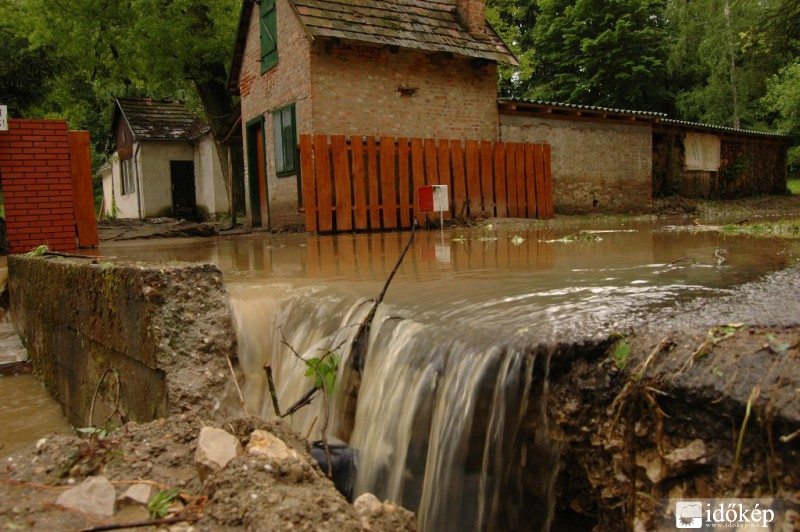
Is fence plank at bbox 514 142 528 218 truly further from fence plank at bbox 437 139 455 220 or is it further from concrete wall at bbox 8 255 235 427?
concrete wall at bbox 8 255 235 427

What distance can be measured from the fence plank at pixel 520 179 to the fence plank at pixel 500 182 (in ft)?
1.33

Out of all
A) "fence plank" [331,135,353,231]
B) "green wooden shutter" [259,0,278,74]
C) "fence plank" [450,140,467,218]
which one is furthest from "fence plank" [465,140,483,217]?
"green wooden shutter" [259,0,278,74]

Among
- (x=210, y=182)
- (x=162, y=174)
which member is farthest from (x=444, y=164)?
(x=162, y=174)

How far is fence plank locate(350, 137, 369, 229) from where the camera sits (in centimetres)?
1234

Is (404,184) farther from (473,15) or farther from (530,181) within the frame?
(473,15)

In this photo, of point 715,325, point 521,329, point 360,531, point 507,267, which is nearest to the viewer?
point 360,531

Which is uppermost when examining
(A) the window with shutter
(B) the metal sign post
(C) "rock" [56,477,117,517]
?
(A) the window with shutter

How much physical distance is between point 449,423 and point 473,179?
37.7 ft

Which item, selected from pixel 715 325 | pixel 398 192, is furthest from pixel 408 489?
pixel 398 192

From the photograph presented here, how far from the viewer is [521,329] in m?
2.52

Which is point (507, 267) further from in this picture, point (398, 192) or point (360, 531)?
point (398, 192)

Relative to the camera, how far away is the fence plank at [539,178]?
14750mm

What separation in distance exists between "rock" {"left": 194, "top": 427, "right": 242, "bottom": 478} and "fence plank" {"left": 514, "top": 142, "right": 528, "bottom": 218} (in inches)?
502

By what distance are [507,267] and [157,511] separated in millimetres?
3450
